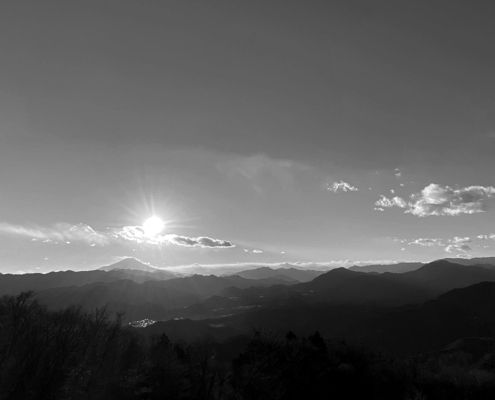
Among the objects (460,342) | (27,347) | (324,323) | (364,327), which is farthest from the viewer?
(324,323)

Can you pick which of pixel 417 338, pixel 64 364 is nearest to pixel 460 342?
pixel 417 338

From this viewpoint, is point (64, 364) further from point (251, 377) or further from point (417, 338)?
point (417, 338)

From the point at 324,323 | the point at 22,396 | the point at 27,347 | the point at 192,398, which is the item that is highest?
the point at 27,347

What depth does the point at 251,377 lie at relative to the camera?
42031 mm

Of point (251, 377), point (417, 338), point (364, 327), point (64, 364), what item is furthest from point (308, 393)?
point (364, 327)

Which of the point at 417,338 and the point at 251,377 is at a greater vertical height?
the point at 251,377

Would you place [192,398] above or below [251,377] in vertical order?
below

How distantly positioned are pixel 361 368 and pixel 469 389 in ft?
54.8

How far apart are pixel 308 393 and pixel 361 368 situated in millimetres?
14878

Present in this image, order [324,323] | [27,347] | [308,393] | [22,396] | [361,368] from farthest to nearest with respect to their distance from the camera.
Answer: [324,323], [361,368], [308,393], [27,347], [22,396]

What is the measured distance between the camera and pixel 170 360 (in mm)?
49812

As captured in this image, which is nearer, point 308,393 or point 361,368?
point 308,393

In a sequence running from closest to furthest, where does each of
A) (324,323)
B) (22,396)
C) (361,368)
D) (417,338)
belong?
(22,396), (361,368), (417,338), (324,323)

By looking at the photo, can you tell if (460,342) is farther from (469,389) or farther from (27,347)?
(27,347)
